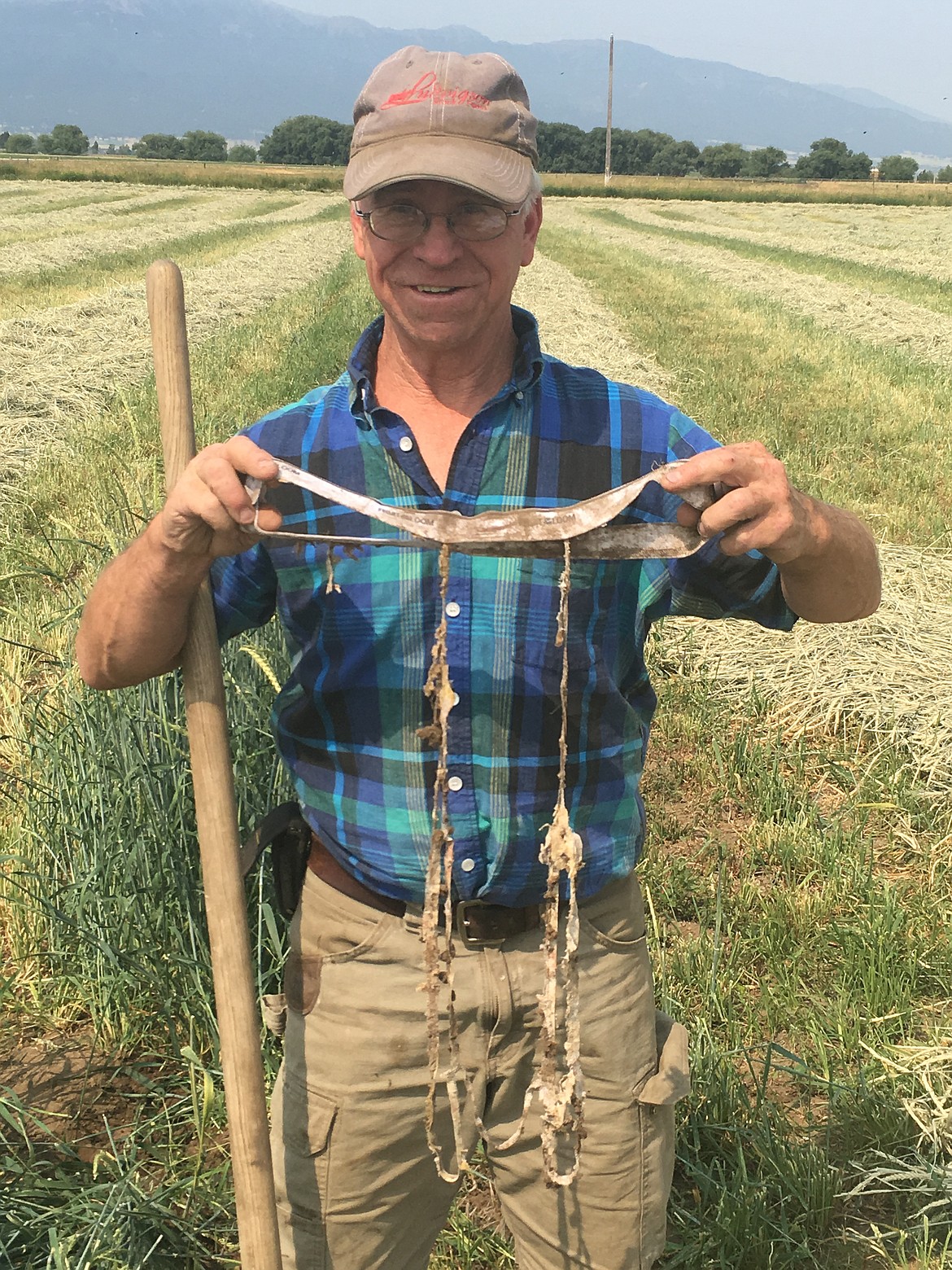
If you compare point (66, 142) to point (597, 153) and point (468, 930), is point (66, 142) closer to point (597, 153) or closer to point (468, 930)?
point (597, 153)

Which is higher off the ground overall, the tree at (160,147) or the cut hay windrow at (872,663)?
the tree at (160,147)

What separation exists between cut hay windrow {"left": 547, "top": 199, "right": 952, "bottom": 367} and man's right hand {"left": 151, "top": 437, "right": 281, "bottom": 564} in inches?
480

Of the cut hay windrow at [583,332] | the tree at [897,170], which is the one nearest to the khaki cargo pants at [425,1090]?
the cut hay windrow at [583,332]

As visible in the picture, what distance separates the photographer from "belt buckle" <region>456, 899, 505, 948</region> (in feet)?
5.62

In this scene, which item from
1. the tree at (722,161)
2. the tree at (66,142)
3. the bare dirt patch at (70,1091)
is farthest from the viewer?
the tree at (66,142)

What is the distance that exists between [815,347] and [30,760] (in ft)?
38.2

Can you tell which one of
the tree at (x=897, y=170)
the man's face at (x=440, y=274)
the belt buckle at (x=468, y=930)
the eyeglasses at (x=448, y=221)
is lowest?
the belt buckle at (x=468, y=930)

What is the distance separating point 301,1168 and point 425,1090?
0.86 feet

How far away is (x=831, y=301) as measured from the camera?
1667cm

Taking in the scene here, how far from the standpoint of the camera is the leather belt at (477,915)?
5.66 feet

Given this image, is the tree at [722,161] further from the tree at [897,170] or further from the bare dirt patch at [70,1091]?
the bare dirt patch at [70,1091]

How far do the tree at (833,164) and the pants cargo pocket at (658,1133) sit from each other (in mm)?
90833

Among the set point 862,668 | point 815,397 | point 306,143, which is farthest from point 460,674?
point 306,143

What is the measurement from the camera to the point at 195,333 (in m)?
12.6
